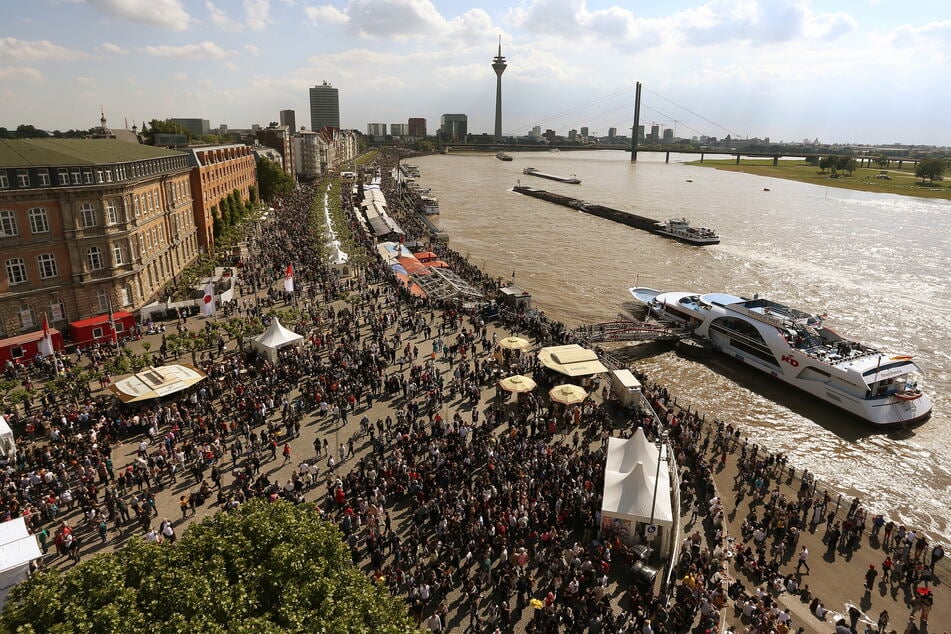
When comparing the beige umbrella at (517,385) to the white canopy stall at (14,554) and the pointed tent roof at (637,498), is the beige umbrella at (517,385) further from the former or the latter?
the white canopy stall at (14,554)

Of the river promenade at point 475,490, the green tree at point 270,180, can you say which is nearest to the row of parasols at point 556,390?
the river promenade at point 475,490

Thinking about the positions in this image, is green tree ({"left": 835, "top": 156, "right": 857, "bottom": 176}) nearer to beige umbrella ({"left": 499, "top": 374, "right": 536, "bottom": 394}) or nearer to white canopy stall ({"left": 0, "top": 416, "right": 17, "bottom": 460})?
beige umbrella ({"left": 499, "top": 374, "right": 536, "bottom": 394})

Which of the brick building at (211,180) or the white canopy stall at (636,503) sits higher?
the brick building at (211,180)

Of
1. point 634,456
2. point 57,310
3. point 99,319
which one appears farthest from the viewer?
point 99,319

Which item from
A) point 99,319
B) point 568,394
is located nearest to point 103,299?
point 99,319

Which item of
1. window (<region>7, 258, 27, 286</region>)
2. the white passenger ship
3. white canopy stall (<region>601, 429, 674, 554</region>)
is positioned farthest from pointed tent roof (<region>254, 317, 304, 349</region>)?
the white passenger ship

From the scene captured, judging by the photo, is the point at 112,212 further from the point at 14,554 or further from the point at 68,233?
the point at 14,554
